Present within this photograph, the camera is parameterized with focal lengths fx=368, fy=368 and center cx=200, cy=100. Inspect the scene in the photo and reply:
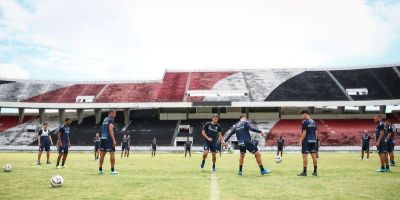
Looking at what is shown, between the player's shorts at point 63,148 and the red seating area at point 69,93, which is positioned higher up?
the red seating area at point 69,93

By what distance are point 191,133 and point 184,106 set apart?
4.53 metres

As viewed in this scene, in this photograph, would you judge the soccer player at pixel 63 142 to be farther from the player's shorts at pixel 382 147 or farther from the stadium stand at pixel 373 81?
the stadium stand at pixel 373 81

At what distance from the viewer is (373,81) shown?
56.1 m

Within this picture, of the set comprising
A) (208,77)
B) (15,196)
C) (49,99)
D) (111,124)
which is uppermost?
(208,77)

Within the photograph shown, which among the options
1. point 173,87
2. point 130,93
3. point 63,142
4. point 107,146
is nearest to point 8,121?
A: point 130,93

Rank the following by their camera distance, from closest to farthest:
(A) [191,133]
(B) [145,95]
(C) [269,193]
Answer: (C) [269,193] < (A) [191,133] < (B) [145,95]

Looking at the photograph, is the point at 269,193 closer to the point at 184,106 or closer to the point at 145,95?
the point at 184,106

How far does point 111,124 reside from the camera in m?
13.2

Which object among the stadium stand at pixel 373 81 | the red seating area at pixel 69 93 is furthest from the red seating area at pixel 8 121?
the stadium stand at pixel 373 81

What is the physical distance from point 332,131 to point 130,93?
31.6 m

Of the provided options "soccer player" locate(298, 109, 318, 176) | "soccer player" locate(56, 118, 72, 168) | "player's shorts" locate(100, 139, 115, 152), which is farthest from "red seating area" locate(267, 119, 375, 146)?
"player's shorts" locate(100, 139, 115, 152)

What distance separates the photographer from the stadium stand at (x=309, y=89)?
54.4 m

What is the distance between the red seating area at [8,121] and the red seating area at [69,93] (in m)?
5.32

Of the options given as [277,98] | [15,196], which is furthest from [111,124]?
[277,98]
